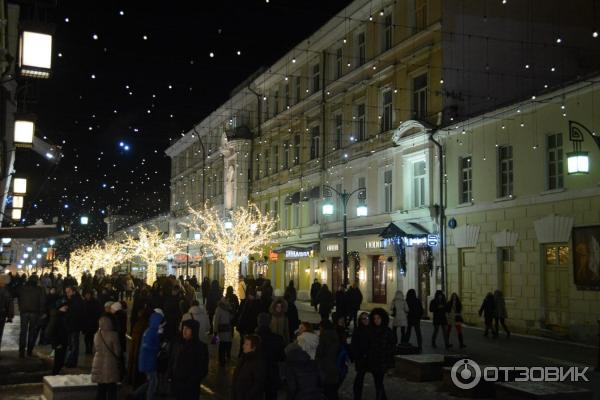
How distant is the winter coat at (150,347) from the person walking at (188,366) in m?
2.05

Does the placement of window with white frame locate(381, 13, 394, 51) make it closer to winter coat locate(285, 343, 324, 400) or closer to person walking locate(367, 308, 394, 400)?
person walking locate(367, 308, 394, 400)

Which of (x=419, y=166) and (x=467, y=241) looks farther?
(x=419, y=166)

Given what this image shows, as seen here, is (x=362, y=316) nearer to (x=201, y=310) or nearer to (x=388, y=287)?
(x=201, y=310)

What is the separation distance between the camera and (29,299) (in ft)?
56.9

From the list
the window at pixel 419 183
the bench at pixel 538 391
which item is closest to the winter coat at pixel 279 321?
the bench at pixel 538 391

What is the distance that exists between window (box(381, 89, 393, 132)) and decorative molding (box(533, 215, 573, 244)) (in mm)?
12371

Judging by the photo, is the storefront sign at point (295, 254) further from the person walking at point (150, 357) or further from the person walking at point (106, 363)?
the person walking at point (106, 363)

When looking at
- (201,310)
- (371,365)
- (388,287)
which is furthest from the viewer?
(388,287)

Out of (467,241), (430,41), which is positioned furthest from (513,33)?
(467,241)

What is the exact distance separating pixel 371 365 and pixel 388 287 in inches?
949

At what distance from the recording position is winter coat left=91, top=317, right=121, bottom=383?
10797 mm

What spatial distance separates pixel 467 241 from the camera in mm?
29344

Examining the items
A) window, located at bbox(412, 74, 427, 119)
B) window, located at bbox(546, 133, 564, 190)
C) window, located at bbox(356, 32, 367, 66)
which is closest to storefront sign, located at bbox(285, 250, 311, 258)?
window, located at bbox(356, 32, 367, 66)

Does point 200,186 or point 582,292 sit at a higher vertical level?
point 200,186
